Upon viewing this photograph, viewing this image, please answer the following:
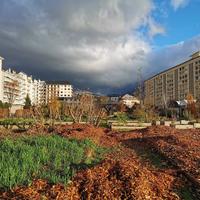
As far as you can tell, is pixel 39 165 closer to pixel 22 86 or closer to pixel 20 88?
pixel 20 88

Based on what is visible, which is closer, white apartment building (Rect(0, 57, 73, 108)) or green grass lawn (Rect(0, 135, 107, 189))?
green grass lawn (Rect(0, 135, 107, 189))

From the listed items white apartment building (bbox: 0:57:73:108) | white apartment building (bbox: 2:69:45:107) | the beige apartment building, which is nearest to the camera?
white apartment building (bbox: 0:57:73:108)

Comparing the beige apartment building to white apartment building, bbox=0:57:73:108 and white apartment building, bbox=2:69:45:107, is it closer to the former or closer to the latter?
Result: white apartment building, bbox=0:57:73:108

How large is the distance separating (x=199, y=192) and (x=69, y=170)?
98.9 inches

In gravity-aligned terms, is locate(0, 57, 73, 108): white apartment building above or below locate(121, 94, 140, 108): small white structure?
above

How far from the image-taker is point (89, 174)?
20.7ft

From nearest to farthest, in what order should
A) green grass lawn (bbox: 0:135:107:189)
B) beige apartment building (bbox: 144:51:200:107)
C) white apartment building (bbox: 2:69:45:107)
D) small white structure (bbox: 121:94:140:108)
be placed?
green grass lawn (bbox: 0:135:107:189) < small white structure (bbox: 121:94:140:108) < beige apartment building (bbox: 144:51:200:107) < white apartment building (bbox: 2:69:45:107)

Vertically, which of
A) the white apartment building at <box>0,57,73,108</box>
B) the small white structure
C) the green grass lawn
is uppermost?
the white apartment building at <box>0,57,73,108</box>

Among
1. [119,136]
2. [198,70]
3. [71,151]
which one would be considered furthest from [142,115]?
[198,70]

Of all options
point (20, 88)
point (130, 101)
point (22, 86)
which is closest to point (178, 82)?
point (130, 101)

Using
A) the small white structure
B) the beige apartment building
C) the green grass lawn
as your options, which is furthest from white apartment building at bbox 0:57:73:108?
the green grass lawn

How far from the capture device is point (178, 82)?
132 meters

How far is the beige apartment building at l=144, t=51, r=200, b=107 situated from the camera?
379ft

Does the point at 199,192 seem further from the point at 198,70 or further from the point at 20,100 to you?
the point at 20,100
